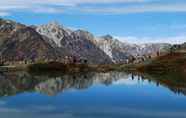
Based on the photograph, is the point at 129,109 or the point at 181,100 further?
the point at 181,100

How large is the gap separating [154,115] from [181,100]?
37.9m

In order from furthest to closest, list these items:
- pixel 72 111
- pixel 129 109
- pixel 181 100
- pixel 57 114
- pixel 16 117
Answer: pixel 181 100
pixel 129 109
pixel 72 111
pixel 57 114
pixel 16 117

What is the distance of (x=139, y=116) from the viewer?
77312mm

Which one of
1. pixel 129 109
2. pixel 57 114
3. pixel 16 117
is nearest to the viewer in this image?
pixel 16 117

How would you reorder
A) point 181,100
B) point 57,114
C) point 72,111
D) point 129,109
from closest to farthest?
point 57,114 < point 72,111 < point 129,109 < point 181,100

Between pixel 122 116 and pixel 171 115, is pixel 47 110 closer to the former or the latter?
pixel 122 116

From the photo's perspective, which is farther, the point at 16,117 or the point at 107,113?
the point at 107,113

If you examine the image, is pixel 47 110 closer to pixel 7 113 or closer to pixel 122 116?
pixel 7 113

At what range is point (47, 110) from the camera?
279ft

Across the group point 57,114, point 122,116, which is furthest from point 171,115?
point 57,114

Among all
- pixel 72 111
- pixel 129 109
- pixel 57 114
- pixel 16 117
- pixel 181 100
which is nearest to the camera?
pixel 16 117

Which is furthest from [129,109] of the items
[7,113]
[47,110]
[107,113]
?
[7,113]

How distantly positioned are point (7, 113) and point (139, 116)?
23.9m

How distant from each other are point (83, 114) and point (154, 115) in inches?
510
